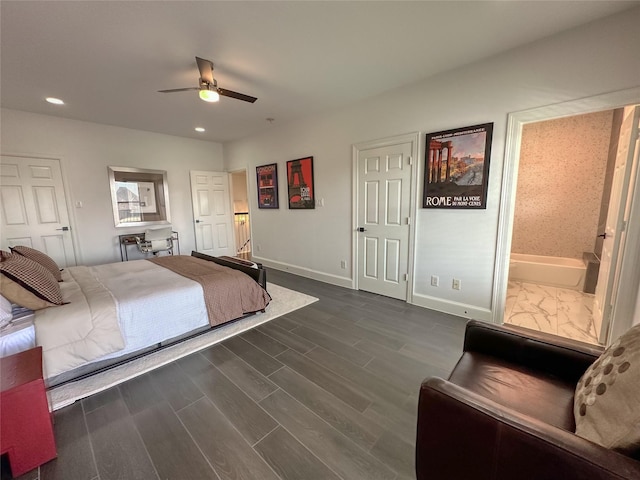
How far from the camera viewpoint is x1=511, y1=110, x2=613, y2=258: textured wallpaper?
153 inches

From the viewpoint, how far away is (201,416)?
1.65 meters

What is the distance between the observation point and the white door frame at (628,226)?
2020 millimetres

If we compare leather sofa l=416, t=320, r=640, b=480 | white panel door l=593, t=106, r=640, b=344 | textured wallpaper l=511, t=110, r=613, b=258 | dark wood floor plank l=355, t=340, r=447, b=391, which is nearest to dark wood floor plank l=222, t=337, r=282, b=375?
dark wood floor plank l=355, t=340, r=447, b=391

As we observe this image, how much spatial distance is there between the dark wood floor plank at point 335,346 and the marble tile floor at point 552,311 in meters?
1.81

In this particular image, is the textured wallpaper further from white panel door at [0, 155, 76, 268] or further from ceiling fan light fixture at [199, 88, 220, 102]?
white panel door at [0, 155, 76, 268]

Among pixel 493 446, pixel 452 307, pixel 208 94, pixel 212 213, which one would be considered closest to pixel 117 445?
pixel 493 446

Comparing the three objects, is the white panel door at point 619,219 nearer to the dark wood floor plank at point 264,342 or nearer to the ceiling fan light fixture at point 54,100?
the dark wood floor plank at point 264,342

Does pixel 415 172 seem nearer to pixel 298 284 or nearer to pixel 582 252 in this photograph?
pixel 298 284

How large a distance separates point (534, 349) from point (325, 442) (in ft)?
4.02

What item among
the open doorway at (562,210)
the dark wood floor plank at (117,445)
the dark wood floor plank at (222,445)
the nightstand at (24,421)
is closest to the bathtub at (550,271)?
the open doorway at (562,210)

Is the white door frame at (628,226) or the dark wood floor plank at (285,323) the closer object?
the white door frame at (628,226)

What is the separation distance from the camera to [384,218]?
352 cm

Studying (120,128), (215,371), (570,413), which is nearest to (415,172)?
(570,413)

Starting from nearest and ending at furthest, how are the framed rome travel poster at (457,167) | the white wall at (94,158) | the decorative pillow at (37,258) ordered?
the decorative pillow at (37,258), the framed rome travel poster at (457,167), the white wall at (94,158)
